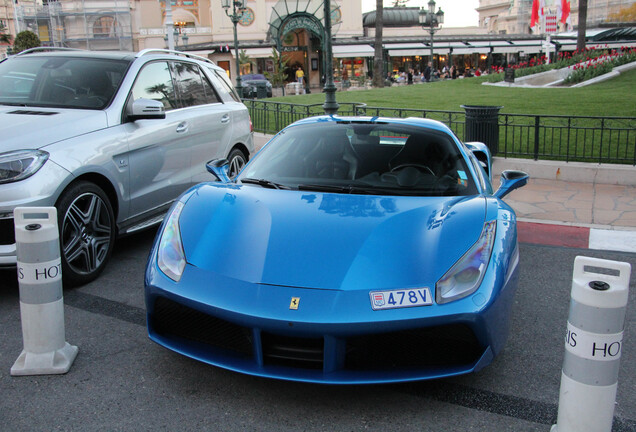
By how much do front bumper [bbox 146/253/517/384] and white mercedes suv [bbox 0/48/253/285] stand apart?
1.89 m

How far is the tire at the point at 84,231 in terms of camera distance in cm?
452

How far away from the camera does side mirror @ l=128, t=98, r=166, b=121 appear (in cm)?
523

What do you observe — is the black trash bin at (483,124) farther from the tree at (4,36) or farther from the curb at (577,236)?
the tree at (4,36)

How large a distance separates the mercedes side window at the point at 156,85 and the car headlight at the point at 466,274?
12.0 ft

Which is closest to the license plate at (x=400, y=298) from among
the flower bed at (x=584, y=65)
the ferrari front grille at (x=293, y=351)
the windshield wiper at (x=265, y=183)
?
the ferrari front grille at (x=293, y=351)

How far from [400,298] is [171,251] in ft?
4.38

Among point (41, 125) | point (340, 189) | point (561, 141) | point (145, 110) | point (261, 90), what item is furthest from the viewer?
point (261, 90)

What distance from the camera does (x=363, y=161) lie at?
439 centimetres

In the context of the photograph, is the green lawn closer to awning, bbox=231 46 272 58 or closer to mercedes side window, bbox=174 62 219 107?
mercedes side window, bbox=174 62 219 107

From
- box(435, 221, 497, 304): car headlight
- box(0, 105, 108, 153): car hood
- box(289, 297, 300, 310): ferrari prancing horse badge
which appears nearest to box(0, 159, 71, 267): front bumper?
box(0, 105, 108, 153): car hood

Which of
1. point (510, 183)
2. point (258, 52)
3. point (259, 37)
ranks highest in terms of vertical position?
point (259, 37)

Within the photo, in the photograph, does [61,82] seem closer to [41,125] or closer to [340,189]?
[41,125]

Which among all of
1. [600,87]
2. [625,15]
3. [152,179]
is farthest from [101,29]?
[152,179]

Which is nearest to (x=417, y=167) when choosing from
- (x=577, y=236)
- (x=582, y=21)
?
(x=577, y=236)
